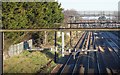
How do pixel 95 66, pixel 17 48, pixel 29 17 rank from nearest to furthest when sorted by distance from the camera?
1. pixel 95 66
2. pixel 17 48
3. pixel 29 17

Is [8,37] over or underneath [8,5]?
underneath

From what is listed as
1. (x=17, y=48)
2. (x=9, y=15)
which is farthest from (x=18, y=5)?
(x=17, y=48)

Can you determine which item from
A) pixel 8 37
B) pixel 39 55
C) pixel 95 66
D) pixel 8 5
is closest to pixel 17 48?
pixel 39 55

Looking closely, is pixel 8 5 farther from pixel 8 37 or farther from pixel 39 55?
pixel 39 55

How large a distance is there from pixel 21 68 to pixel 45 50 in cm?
1054

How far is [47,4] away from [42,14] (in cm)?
275

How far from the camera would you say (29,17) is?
86.6ft

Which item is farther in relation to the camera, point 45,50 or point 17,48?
point 45,50

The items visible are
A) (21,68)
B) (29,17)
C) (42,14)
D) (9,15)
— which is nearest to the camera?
(21,68)

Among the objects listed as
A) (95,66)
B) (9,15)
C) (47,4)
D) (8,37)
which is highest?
(47,4)

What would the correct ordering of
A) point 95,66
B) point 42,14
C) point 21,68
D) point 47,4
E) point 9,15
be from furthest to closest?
point 47,4 → point 42,14 → point 95,66 → point 9,15 → point 21,68

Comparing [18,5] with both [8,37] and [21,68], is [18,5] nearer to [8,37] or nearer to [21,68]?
[8,37]

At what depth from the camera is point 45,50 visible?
2881 centimetres

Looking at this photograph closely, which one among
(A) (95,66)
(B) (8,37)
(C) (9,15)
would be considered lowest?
(A) (95,66)
